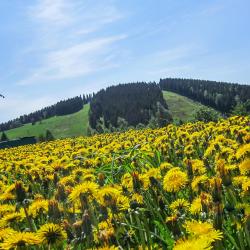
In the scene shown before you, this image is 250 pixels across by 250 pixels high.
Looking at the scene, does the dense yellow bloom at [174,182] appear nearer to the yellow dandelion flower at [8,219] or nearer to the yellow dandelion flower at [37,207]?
the yellow dandelion flower at [37,207]

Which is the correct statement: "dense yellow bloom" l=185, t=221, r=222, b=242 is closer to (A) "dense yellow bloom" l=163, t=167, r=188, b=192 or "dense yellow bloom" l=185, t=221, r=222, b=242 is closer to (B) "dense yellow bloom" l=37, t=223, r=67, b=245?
(B) "dense yellow bloom" l=37, t=223, r=67, b=245

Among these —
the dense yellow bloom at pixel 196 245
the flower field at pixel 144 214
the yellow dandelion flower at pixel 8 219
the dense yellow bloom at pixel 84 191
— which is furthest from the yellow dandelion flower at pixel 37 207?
the dense yellow bloom at pixel 196 245

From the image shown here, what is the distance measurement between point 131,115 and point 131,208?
7430 inches

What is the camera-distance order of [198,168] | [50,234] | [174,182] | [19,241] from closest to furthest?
[19,241] → [50,234] → [174,182] → [198,168]

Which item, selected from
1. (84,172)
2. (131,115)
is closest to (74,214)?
(84,172)

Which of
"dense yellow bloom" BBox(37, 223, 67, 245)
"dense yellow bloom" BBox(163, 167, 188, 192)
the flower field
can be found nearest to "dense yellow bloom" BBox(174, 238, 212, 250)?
the flower field

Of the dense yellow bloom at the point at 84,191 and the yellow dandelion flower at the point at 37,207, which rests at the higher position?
the dense yellow bloom at the point at 84,191

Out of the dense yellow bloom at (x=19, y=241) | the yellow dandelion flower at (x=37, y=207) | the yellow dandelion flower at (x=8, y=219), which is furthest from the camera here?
the yellow dandelion flower at (x=37, y=207)

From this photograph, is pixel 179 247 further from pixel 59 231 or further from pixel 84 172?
pixel 84 172

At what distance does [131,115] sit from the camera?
19350 cm

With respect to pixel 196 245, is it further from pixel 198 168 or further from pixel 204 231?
pixel 198 168

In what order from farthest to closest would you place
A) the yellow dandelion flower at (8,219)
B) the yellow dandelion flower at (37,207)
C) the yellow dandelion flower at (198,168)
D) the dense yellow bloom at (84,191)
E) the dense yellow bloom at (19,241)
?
1. the yellow dandelion flower at (198,168)
2. the yellow dandelion flower at (37,207)
3. the yellow dandelion flower at (8,219)
4. the dense yellow bloom at (84,191)
5. the dense yellow bloom at (19,241)

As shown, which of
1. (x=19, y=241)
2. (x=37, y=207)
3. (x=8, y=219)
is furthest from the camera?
(x=37, y=207)

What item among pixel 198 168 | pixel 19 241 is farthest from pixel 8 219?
pixel 198 168
